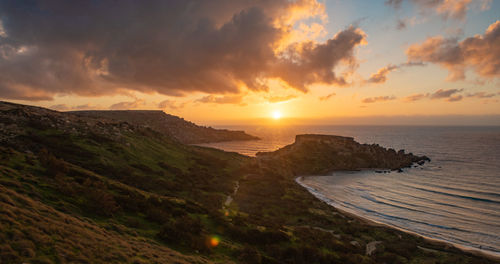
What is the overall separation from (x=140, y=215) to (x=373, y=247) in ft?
91.5

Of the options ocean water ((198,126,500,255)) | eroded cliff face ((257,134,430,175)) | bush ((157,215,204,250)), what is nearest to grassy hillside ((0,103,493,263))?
bush ((157,215,204,250))

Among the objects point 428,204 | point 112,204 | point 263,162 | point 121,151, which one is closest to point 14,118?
point 121,151

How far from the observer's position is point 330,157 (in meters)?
111

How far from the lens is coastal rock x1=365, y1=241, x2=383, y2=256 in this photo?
2948cm

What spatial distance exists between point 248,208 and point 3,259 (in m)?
33.6

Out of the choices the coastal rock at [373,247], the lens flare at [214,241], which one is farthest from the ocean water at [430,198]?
the lens flare at [214,241]

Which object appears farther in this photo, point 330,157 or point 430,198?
point 330,157

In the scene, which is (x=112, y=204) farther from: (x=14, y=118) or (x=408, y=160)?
(x=408, y=160)

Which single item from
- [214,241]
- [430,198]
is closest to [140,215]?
[214,241]

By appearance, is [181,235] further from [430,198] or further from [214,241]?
[430,198]

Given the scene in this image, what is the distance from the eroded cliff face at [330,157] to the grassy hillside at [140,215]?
45.2 m

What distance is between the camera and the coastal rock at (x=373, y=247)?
29477 mm

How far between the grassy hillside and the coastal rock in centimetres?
30

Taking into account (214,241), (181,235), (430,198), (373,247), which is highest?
(181,235)
